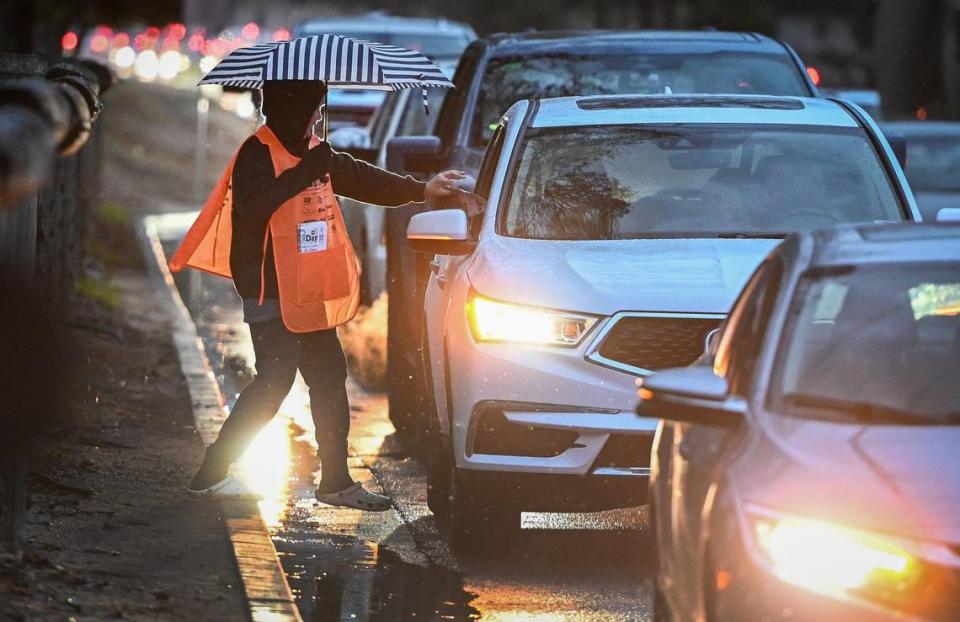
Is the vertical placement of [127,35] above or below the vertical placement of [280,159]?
below

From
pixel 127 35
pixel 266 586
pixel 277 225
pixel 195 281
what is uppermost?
pixel 277 225

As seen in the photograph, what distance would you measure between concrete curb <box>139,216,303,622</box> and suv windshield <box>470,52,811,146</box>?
2.07 metres

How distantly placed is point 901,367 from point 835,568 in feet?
3.73

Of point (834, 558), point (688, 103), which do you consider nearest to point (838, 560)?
point (834, 558)

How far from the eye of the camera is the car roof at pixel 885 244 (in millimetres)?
6211

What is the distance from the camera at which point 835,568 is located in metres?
5.09

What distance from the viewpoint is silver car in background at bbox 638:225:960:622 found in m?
5.08

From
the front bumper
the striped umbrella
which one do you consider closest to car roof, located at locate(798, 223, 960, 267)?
the front bumper

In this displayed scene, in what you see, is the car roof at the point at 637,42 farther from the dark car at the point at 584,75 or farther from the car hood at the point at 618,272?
the car hood at the point at 618,272

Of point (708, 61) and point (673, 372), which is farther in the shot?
point (708, 61)

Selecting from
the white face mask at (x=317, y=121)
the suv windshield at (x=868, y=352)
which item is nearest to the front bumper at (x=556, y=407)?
the white face mask at (x=317, y=121)

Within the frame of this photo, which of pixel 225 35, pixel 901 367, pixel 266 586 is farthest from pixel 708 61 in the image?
pixel 225 35

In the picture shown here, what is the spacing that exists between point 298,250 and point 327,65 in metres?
0.81

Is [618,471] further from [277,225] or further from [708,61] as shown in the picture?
[708,61]
